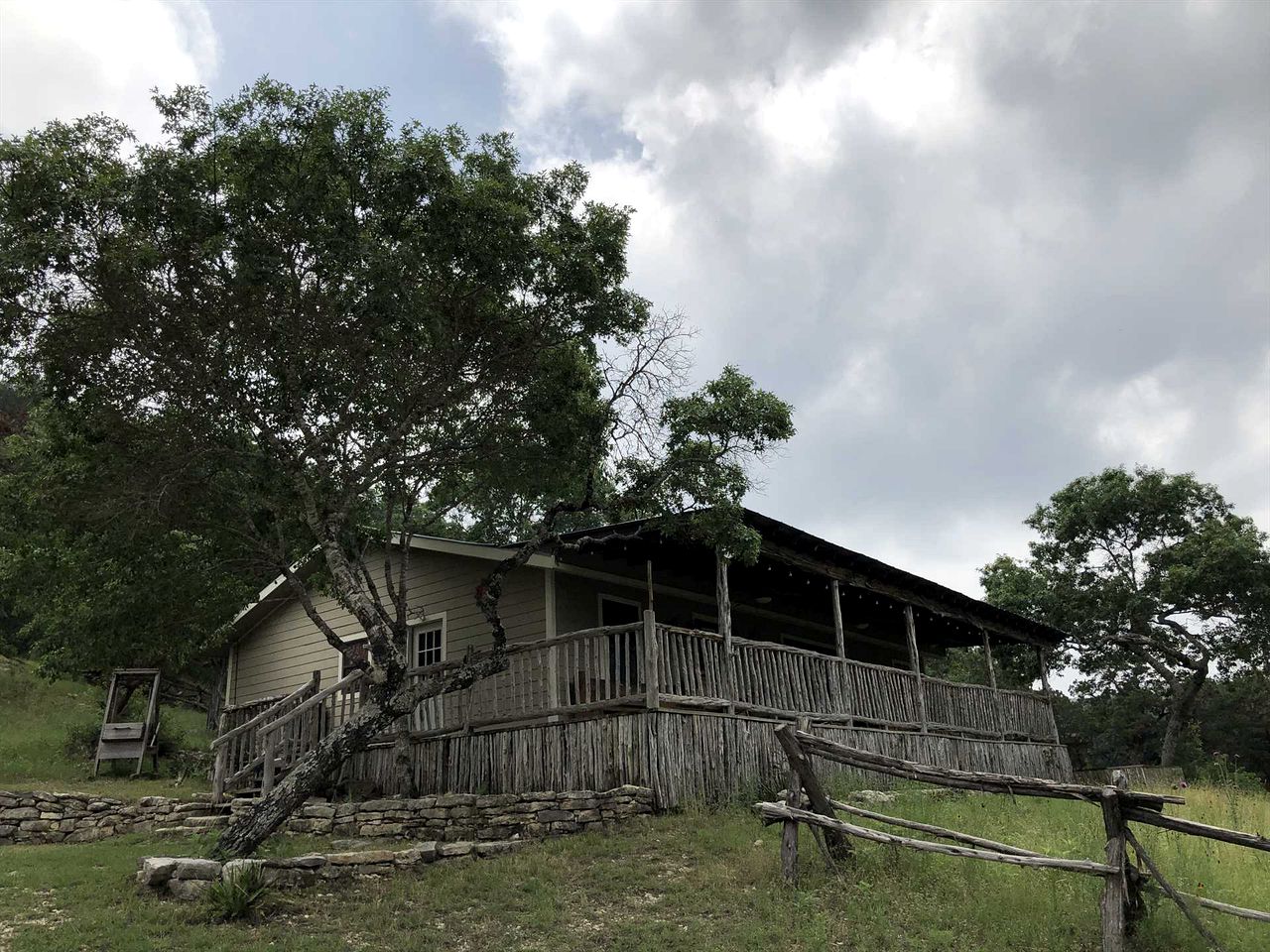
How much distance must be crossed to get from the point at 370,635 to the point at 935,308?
40.5ft

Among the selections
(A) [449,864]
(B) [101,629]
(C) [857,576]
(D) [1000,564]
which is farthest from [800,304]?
(D) [1000,564]

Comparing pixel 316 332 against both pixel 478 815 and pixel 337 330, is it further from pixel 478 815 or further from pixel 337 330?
pixel 478 815

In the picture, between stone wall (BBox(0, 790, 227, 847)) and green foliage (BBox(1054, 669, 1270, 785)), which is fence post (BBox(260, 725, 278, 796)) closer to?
stone wall (BBox(0, 790, 227, 847))

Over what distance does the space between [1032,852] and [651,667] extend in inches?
222

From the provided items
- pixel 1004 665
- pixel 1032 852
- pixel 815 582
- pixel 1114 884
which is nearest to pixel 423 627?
pixel 815 582

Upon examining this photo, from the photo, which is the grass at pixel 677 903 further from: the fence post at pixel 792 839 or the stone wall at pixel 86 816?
the stone wall at pixel 86 816

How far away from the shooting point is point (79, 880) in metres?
9.08

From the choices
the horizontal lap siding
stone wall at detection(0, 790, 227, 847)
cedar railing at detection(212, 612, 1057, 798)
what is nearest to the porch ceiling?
the horizontal lap siding

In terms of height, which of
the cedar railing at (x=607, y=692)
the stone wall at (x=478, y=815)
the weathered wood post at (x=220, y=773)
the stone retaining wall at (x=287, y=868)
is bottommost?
the stone retaining wall at (x=287, y=868)

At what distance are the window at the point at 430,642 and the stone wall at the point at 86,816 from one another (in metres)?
4.59

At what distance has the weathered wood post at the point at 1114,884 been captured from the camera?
5914 mm

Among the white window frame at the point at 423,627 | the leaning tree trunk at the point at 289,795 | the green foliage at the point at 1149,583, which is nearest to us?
the leaning tree trunk at the point at 289,795

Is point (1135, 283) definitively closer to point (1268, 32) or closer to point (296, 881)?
point (1268, 32)

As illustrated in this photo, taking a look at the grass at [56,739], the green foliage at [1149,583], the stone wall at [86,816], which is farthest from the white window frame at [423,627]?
the green foliage at [1149,583]
